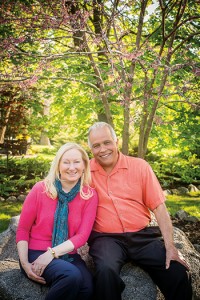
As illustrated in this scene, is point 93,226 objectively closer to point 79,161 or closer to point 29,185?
point 79,161

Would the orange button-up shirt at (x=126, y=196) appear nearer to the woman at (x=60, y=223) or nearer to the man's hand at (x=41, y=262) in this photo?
the woman at (x=60, y=223)

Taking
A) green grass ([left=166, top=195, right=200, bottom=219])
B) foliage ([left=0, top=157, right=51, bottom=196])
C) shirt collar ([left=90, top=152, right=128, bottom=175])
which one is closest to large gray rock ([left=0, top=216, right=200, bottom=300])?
shirt collar ([left=90, top=152, right=128, bottom=175])

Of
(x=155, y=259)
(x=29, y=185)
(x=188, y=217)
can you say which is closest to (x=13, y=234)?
(x=155, y=259)

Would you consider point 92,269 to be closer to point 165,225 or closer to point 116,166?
point 165,225

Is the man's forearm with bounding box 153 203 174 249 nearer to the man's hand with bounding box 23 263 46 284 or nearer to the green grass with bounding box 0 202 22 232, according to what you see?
the man's hand with bounding box 23 263 46 284

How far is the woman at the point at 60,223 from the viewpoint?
2.49 metres

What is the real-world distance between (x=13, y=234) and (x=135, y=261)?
5.24 feet

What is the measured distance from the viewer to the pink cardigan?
8.81 ft

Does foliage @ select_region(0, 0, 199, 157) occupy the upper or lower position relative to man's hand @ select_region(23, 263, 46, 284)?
upper

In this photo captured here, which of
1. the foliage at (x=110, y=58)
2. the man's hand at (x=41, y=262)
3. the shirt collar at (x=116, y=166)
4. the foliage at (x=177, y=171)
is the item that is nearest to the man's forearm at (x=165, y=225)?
the shirt collar at (x=116, y=166)

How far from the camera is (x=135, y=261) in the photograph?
2852 mm

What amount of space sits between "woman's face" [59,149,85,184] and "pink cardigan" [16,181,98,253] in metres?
0.18

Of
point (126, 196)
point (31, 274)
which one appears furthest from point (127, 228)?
point (31, 274)

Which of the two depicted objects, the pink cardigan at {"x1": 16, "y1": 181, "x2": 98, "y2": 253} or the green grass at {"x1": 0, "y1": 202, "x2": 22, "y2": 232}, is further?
the green grass at {"x1": 0, "y1": 202, "x2": 22, "y2": 232}
